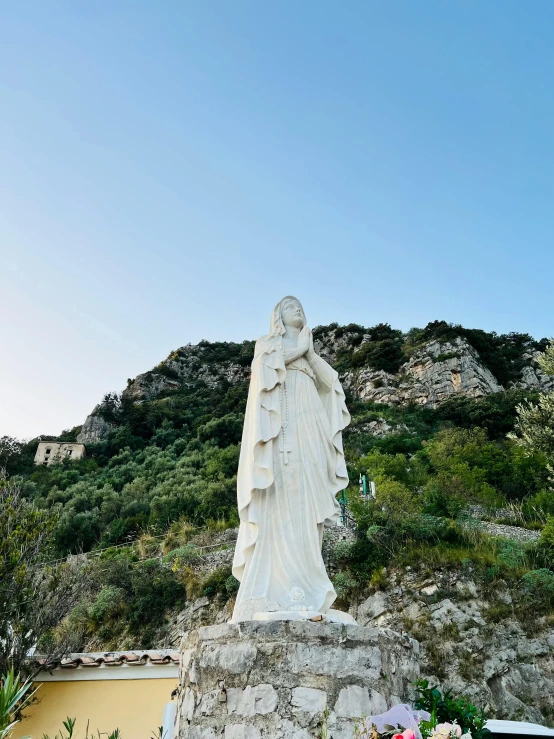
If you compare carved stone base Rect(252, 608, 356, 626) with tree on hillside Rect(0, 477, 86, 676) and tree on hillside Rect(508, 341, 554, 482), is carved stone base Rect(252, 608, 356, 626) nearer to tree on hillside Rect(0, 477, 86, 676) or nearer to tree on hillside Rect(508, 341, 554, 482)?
tree on hillside Rect(0, 477, 86, 676)

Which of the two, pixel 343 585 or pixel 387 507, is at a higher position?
pixel 387 507

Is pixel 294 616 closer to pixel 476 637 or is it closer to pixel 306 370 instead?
pixel 306 370

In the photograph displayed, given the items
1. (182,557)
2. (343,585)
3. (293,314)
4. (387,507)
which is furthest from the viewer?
(387,507)

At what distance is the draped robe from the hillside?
10325 millimetres

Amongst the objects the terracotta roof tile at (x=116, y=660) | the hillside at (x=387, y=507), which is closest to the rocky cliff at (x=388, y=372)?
the hillside at (x=387, y=507)

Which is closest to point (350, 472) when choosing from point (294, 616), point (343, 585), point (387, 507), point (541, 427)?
point (387, 507)

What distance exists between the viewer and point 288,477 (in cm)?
475

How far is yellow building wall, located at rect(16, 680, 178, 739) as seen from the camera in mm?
9180

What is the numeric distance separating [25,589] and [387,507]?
12.4 meters

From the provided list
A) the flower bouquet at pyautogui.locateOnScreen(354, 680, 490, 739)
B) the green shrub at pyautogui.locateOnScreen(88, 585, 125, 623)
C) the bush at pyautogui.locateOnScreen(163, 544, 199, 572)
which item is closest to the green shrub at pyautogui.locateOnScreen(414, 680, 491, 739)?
the flower bouquet at pyautogui.locateOnScreen(354, 680, 490, 739)

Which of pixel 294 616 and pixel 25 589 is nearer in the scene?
pixel 294 616

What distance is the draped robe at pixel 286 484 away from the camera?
168 inches

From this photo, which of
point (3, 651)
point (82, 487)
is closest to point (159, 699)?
point (3, 651)

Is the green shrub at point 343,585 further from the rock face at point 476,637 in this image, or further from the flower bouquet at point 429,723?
the flower bouquet at point 429,723
